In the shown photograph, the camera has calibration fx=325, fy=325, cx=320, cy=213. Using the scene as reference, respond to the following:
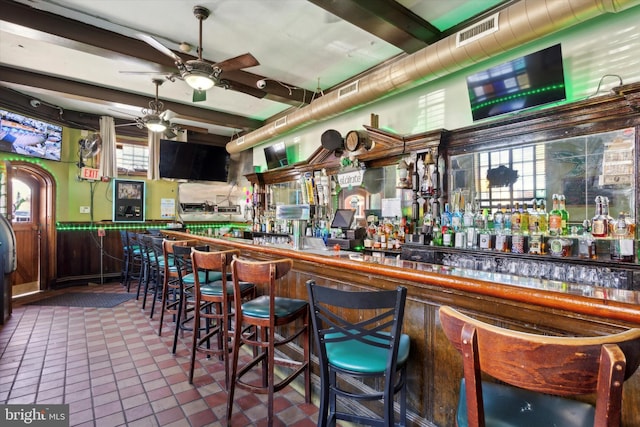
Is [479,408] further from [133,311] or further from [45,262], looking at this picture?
[45,262]

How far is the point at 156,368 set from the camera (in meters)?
2.93

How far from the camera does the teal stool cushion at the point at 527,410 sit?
3.43 ft

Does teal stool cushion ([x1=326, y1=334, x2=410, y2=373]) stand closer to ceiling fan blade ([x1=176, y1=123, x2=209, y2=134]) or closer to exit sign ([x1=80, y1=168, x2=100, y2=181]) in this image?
exit sign ([x1=80, y1=168, x2=100, y2=181])

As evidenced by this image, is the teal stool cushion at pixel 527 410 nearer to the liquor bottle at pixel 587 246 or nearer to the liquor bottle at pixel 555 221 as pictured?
the liquor bottle at pixel 587 246

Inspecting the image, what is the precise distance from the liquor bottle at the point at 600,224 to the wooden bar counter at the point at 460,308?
1626mm

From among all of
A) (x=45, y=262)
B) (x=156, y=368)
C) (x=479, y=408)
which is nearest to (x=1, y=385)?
(x=156, y=368)

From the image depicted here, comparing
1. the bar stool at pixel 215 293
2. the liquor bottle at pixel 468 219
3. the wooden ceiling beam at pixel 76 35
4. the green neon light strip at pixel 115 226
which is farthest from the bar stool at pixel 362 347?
the green neon light strip at pixel 115 226

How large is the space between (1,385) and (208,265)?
2035 millimetres

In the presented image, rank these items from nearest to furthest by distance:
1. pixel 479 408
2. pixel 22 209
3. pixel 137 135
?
pixel 479 408 < pixel 22 209 < pixel 137 135

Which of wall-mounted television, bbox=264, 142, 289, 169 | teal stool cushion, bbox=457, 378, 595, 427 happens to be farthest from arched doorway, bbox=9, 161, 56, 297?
teal stool cushion, bbox=457, 378, 595, 427

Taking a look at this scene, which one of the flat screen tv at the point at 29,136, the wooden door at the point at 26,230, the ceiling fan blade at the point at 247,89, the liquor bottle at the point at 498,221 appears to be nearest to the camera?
the liquor bottle at the point at 498,221

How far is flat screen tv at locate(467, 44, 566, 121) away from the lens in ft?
9.78

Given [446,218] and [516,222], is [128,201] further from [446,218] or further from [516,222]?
[516,222]

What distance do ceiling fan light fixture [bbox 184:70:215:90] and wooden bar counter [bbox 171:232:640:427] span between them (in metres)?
2.54
